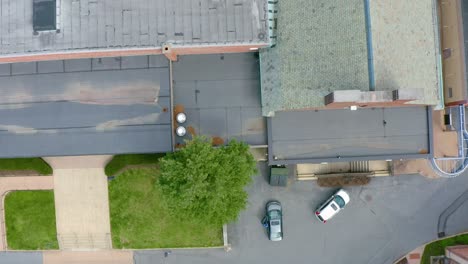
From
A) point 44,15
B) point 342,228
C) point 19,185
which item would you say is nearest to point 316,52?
point 342,228

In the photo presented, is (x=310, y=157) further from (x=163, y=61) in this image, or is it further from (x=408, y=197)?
(x=163, y=61)

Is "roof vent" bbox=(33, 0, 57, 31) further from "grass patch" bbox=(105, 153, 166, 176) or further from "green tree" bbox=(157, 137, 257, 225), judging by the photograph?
"green tree" bbox=(157, 137, 257, 225)

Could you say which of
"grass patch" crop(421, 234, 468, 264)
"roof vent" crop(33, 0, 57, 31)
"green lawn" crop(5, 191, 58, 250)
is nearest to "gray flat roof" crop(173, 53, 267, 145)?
"roof vent" crop(33, 0, 57, 31)

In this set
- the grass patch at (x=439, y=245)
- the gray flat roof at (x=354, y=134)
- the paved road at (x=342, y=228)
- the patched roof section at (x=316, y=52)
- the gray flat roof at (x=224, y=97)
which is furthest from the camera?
the paved road at (x=342, y=228)

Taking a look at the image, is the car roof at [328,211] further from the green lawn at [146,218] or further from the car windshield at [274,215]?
the green lawn at [146,218]

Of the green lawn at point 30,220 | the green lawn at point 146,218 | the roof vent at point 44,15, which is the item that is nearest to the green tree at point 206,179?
the green lawn at point 146,218

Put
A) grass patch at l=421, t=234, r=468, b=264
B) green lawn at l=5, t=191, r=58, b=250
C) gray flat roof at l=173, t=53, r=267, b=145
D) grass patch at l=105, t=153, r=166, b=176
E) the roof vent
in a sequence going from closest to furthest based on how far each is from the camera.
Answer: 1. the roof vent
2. gray flat roof at l=173, t=53, r=267, b=145
3. grass patch at l=105, t=153, r=166, b=176
4. grass patch at l=421, t=234, r=468, b=264
5. green lawn at l=5, t=191, r=58, b=250
